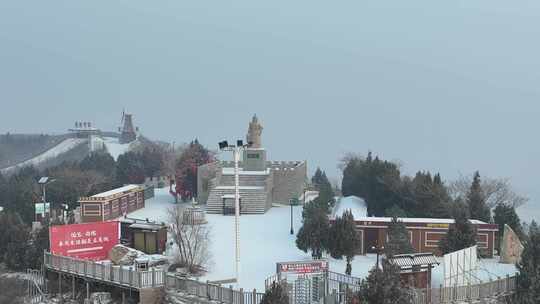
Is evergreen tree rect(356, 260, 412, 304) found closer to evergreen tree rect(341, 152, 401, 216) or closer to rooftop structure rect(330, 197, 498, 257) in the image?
rooftop structure rect(330, 197, 498, 257)

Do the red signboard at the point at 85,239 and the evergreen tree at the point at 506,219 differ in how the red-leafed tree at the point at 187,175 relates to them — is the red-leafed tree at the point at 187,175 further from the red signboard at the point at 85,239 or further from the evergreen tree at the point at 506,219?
the evergreen tree at the point at 506,219

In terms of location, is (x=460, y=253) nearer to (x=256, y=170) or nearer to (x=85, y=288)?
(x=85, y=288)

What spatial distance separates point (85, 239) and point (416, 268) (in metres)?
11.8

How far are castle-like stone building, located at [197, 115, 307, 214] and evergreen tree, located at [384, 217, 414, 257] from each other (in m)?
13.8

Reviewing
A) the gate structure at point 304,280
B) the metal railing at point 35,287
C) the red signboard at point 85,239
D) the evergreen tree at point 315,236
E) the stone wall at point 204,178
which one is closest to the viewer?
the gate structure at point 304,280

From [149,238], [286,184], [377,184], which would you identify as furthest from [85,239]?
[286,184]

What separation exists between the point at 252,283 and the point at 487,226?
33.0 ft

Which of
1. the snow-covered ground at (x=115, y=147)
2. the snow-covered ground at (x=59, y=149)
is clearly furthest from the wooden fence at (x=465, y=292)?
the snow-covered ground at (x=59, y=149)

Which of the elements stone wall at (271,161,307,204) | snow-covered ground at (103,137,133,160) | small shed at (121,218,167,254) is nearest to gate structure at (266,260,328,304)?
small shed at (121,218,167,254)

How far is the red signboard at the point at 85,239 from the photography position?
21766mm

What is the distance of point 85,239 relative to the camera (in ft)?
73.2

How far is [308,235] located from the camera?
23125 millimetres

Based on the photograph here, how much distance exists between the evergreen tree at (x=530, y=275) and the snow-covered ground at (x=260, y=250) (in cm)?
234

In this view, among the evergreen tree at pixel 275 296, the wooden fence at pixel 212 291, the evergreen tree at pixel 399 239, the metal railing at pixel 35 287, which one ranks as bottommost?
the metal railing at pixel 35 287
